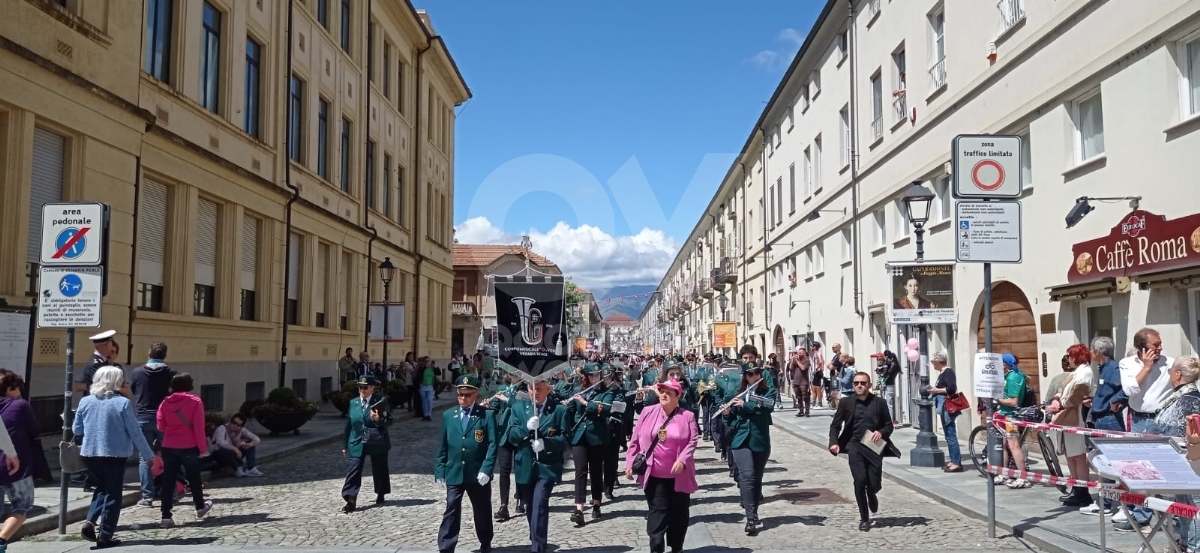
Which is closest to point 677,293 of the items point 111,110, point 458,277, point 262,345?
point 458,277

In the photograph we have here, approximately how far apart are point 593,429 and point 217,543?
3.98m

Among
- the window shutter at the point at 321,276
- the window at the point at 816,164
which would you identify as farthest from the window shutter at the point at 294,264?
the window at the point at 816,164

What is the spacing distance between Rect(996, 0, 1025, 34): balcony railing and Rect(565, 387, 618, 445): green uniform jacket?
1059cm

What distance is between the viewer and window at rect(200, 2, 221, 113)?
19922 mm

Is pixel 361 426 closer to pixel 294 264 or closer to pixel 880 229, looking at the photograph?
pixel 294 264

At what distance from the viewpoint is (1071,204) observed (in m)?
13.7

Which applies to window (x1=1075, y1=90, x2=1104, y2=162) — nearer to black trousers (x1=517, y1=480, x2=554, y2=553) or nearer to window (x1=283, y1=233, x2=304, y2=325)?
black trousers (x1=517, y1=480, x2=554, y2=553)

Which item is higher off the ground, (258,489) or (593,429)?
(593,429)

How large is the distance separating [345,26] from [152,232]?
1386 centimetres

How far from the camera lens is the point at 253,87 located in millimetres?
22734

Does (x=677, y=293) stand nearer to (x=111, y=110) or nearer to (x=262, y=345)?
(x=262, y=345)

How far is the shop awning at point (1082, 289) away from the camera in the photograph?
1229cm

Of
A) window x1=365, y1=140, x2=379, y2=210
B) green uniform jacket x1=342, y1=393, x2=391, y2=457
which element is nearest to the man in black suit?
green uniform jacket x1=342, y1=393, x2=391, y2=457

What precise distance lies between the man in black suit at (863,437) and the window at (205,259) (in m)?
14.9
